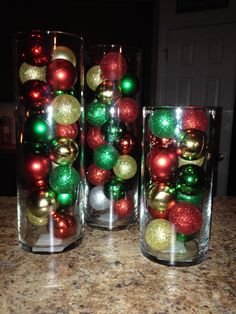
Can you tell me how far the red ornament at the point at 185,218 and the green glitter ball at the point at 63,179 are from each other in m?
0.18

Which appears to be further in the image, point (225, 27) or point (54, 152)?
point (225, 27)

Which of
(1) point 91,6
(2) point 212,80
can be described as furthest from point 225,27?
(1) point 91,6

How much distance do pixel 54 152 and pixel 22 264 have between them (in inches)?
7.3

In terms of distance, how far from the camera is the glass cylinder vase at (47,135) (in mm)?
489

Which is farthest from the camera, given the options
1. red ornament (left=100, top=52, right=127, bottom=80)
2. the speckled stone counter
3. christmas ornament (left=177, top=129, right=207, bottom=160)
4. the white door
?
the white door

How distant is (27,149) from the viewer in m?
0.51

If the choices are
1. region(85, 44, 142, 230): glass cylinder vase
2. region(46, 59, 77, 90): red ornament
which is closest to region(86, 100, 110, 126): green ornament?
region(85, 44, 142, 230): glass cylinder vase

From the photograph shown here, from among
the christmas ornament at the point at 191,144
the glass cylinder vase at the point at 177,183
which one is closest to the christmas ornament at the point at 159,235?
the glass cylinder vase at the point at 177,183

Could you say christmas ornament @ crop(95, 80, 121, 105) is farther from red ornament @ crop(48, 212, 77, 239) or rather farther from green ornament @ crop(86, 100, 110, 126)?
red ornament @ crop(48, 212, 77, 239)

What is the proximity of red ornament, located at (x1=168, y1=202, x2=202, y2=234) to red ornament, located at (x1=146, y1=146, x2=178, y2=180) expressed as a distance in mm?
55

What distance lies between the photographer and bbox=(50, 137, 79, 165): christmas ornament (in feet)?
1.65

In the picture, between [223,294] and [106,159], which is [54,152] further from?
[223,294]

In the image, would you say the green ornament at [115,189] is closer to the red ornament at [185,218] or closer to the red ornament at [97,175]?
the red ornament at [97,175]

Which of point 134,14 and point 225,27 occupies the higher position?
point 134,14
